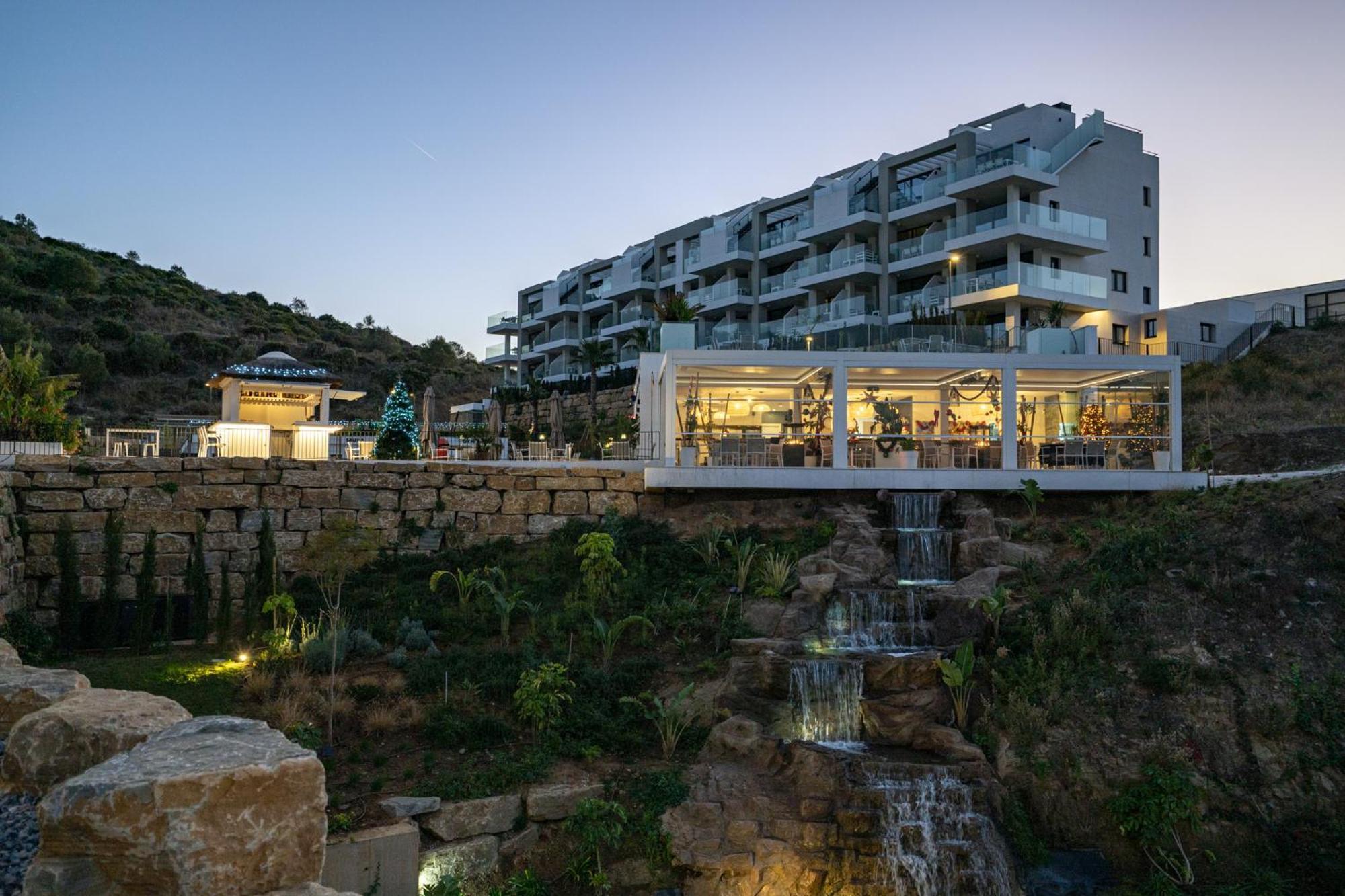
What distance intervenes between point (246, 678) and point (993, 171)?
29300 mm

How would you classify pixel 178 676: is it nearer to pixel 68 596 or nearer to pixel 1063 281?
pixel 68 596

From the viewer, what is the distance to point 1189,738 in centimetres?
1047

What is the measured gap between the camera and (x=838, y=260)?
37531 millimetres

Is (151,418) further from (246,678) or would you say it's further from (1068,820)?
(1068,820)

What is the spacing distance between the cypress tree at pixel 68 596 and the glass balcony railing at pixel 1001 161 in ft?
97.2

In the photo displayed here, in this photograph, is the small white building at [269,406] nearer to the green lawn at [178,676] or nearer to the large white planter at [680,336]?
the green lawn at [178,676]

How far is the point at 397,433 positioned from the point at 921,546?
39.6ft

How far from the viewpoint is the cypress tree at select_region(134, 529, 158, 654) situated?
13664mm

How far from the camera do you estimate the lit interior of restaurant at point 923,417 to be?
60.3 feet

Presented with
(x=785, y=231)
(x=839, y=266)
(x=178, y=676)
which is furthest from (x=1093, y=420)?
(x=785, y=231)

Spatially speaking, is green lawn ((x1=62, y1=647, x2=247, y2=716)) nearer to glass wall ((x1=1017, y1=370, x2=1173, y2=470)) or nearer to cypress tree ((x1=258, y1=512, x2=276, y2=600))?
cypress tree ((x1=258, y1=512, x2=276, y2=600))

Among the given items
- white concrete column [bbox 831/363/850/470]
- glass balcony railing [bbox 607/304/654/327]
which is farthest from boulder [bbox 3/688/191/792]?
glass balcony railing [bbox 607/304/654/327]

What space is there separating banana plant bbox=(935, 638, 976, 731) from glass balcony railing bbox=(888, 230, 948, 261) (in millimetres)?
25512

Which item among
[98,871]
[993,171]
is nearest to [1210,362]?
[993,171]
